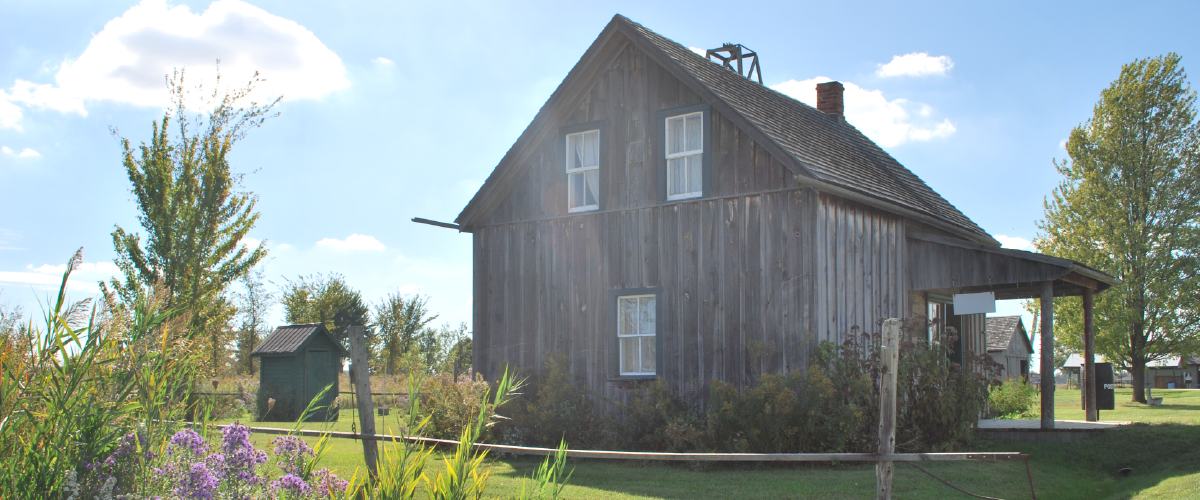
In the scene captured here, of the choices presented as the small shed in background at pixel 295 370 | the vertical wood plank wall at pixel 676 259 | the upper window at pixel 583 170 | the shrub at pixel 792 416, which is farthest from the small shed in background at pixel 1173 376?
the shrub at pixel 792 416

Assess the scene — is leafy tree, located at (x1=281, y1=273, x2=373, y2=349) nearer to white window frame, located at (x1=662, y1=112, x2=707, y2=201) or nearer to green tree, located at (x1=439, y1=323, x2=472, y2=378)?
green tree, located at (x1=439, y1=323, x2=472, y2=378)

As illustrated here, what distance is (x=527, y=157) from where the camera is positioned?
16750 millimetres

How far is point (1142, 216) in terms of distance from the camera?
2927cm

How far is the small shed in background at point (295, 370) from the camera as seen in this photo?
925 inches

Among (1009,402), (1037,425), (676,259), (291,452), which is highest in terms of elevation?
(676,259)

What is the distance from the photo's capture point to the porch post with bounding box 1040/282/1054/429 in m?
14.3

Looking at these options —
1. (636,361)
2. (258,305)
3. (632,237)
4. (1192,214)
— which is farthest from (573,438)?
(258,305)

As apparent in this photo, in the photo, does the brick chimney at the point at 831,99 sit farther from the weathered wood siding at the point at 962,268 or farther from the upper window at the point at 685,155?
the upper window at the point at 685,155

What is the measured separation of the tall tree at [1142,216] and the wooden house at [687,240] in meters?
14.6

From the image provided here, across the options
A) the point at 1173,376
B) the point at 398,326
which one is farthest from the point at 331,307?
the point at 1173,376

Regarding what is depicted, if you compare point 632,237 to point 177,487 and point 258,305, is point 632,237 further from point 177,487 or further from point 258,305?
point 258,305

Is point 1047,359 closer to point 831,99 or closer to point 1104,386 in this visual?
point 1104,386

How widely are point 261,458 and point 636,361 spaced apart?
964cm

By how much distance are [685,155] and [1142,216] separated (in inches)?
867
